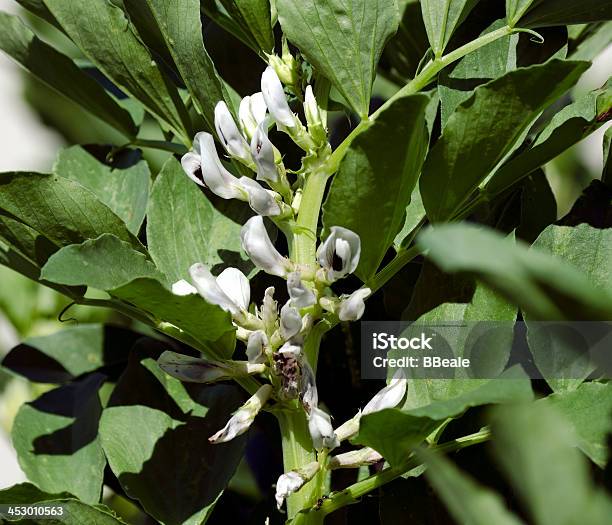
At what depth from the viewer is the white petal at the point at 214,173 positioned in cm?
47

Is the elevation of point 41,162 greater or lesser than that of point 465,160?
greater

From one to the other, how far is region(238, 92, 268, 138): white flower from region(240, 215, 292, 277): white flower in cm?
8

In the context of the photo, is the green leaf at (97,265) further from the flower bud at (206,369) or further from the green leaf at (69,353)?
the green leaf at (69,353)

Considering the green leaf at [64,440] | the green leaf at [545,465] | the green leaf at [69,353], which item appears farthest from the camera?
the green leaf at [69,353]

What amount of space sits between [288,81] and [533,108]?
0.15m

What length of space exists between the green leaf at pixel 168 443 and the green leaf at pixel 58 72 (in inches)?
6.9

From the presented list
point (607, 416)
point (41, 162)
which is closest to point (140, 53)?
point (607, 416)

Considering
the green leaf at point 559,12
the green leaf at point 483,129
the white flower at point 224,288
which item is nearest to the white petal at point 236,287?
the white flower at point 224,288

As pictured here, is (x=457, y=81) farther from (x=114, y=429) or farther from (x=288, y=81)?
(x=114, y=429)

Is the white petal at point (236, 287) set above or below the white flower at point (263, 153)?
below

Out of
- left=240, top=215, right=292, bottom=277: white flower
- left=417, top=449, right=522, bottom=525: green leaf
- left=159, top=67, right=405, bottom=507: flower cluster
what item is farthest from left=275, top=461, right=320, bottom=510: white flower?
left=417, top=449, right=522, bottom=525: green leaf

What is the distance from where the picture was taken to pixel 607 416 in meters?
0.40

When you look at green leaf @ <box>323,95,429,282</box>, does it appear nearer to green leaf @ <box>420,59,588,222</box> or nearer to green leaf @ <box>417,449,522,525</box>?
green leaf @ <box>420,59,588,222</box>

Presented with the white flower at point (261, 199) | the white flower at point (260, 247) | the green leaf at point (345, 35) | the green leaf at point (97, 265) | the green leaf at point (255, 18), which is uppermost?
the green leaf at point (255, 18)
